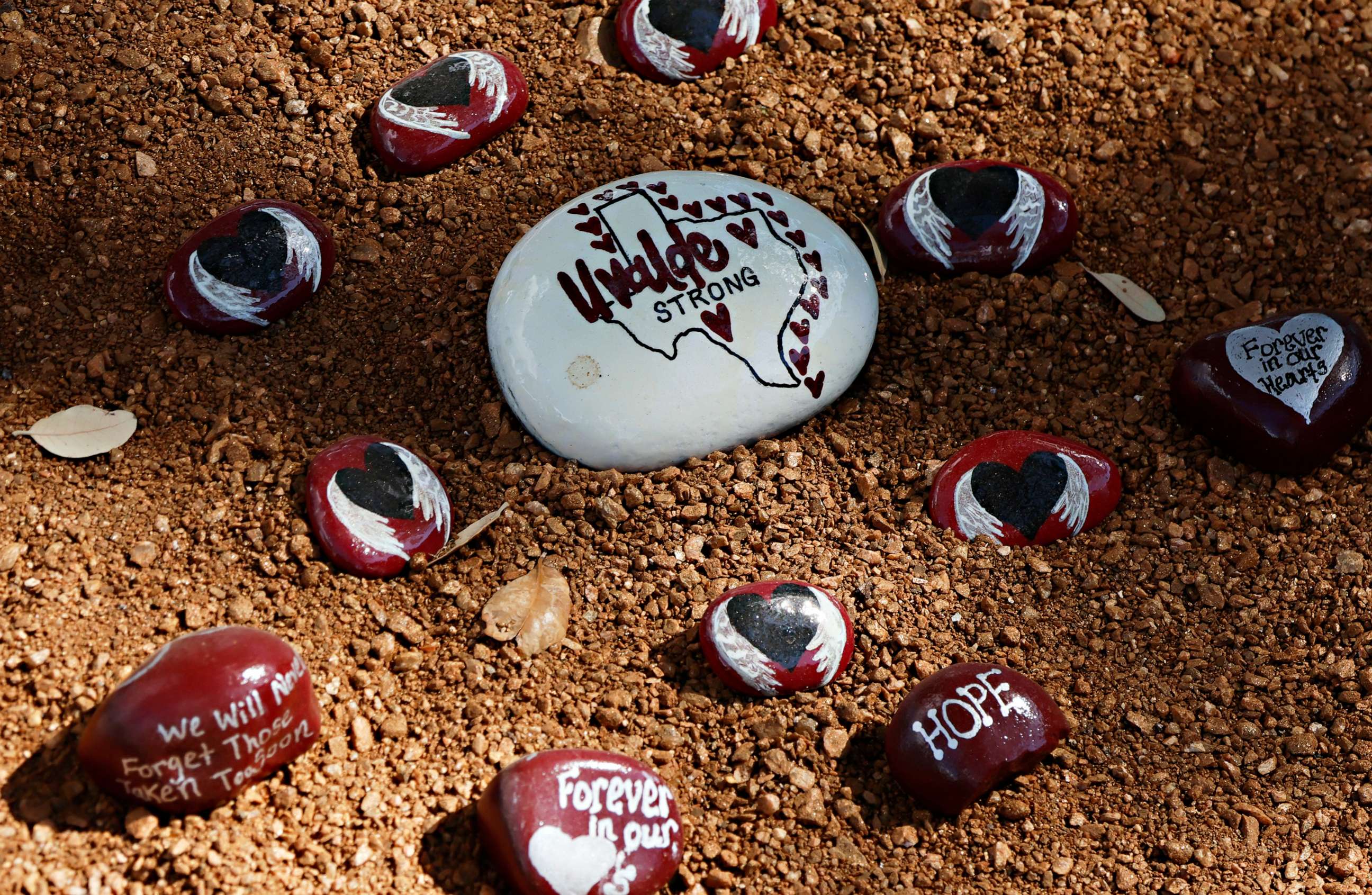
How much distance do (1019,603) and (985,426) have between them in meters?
0.42

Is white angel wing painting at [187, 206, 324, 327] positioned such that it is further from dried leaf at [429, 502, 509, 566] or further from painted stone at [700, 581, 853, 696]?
painted stone at [700, 581, 853, 696]

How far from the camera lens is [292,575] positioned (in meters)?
2.17

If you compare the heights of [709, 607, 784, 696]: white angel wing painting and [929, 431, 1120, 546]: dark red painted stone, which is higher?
[929, 431, 1120, 546]: dark red painted stone

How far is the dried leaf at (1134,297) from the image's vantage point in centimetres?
270

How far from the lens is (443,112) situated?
2.71 m

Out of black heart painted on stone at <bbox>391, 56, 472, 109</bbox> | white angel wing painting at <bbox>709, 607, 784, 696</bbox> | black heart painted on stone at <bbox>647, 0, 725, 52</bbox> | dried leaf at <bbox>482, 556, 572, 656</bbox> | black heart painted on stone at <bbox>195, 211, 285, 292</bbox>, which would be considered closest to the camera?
white angel wing painting at <bbox>709, 607, 784, 696</bbox>

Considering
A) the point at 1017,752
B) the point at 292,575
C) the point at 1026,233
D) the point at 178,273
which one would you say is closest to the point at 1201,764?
the point at 1017,752

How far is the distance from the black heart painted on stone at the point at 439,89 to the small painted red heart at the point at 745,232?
0.73m

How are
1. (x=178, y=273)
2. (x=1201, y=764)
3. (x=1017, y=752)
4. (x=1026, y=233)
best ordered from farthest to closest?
(x=1026, y=233)
(x=178, y=273)
(x=1201, y=764)
(x=1017, y=752)

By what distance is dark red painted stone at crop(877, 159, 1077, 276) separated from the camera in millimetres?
2613

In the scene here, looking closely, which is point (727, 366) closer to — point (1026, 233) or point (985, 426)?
point (985, 426)

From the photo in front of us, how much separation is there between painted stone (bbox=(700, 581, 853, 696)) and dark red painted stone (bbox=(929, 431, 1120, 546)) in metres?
0.40

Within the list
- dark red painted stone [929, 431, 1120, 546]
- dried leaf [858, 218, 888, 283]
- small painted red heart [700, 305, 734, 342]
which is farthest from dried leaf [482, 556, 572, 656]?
dried leaf [858, 218, 888, 283]

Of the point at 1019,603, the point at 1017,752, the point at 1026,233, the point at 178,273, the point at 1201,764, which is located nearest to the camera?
the point at 1017,752
